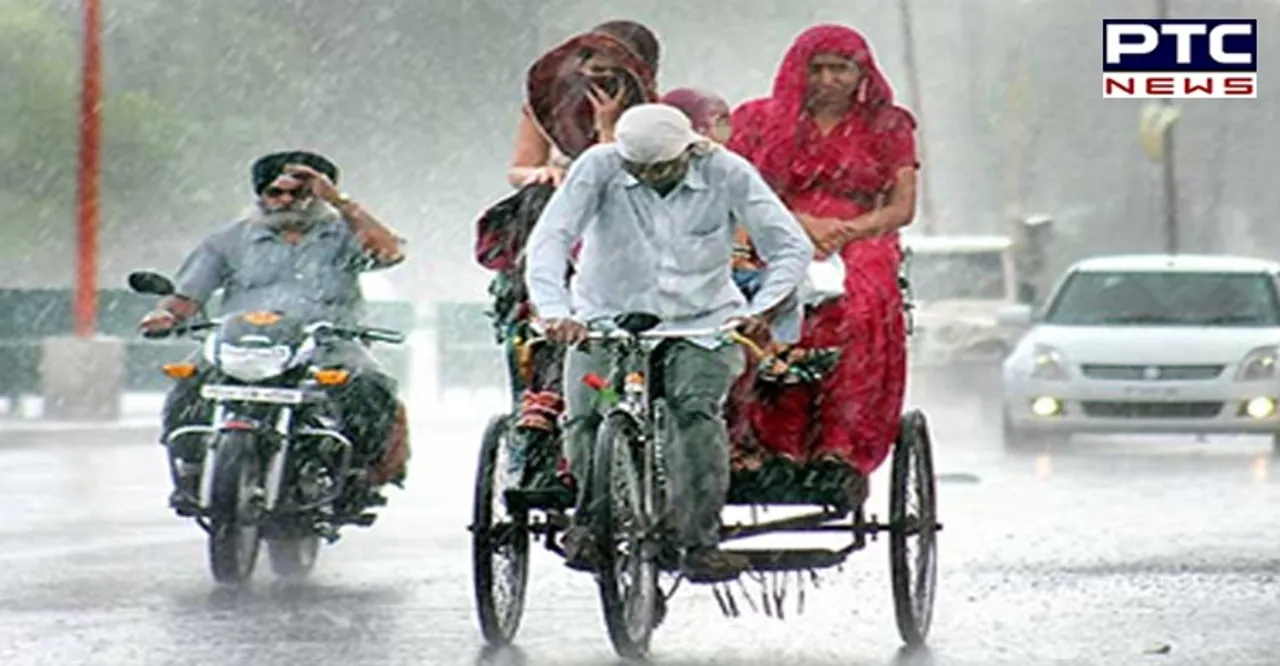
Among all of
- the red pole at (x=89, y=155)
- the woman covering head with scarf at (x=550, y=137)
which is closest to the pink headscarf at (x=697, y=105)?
the woman covering head with scarf at (x=550, y=137)

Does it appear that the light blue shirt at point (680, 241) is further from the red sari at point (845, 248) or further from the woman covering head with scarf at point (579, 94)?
the woman covering head with scarf at point (579, 94)

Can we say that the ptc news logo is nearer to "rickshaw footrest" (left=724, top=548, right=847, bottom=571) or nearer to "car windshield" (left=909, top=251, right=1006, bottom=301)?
"car windshield" (left=909, top=251, right=1006, bottom=301)

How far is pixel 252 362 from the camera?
46.5ft

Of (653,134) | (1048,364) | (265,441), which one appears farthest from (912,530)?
(1048,364)

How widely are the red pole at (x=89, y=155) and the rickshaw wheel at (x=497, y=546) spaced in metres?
18.6

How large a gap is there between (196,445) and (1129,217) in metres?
74.0

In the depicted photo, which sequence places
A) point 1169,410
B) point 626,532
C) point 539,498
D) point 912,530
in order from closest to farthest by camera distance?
point 626,532
point 539,498
point 912,530
point 1169,410

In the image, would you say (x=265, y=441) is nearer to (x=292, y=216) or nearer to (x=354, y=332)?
(x=354, y=332)

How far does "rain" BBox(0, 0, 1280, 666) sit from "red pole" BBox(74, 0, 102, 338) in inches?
3.1

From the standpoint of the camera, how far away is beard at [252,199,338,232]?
1495cm

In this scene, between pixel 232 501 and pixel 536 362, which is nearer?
pixel 536 362

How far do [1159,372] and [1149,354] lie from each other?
0.20m

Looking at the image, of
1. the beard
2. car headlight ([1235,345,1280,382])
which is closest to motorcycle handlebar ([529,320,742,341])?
the beard

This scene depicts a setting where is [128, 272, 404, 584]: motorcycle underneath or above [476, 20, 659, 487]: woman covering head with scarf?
underneath
